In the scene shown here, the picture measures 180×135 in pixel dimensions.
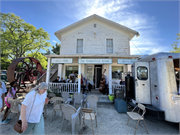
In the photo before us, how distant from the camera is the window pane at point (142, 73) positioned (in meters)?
4.02

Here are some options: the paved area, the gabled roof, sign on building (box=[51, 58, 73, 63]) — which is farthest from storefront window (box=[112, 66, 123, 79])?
the paved area

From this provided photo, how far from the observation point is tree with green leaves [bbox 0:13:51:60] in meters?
12.6

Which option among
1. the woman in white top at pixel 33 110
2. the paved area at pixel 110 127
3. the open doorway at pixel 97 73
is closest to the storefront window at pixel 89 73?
the open doorway at pixel 97 73

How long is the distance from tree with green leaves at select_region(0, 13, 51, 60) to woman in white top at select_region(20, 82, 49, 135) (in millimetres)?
15102

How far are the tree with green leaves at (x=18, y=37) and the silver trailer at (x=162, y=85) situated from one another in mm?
16533

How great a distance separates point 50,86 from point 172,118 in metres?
7.52

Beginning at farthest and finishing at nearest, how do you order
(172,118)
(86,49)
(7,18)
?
1. (7,18)
2. (86,49)
3. (172,118)

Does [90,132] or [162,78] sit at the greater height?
[162,78]

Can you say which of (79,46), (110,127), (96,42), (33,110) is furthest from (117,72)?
(33,110)

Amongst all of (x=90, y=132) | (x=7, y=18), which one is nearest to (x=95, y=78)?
(x=90, y=132)

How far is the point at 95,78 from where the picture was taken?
31.4 ft

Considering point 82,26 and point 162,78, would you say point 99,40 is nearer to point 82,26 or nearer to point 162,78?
point 82,26

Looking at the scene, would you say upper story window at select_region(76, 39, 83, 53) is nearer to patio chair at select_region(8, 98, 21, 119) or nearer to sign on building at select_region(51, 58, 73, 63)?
sign on building at select_region(51, 58, 73, 63)

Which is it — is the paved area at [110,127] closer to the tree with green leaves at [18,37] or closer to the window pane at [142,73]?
the window pane at [142,73]
